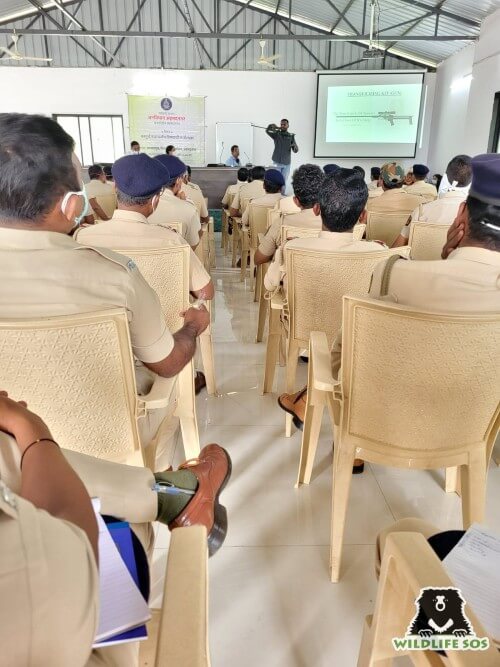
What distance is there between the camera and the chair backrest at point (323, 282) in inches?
70.8

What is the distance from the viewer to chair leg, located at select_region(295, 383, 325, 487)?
5.40ft

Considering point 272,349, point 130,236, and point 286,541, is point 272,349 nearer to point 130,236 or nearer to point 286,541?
point 130,236

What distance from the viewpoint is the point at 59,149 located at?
39.9 inches

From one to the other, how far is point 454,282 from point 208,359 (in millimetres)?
1453

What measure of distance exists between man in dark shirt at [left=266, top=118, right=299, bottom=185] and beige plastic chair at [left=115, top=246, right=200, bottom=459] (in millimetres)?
8124

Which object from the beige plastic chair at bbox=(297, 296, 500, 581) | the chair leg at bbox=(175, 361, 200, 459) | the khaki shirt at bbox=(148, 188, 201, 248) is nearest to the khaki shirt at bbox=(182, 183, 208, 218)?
the khaki shirt at bbox=(148, 188, 201, 248)

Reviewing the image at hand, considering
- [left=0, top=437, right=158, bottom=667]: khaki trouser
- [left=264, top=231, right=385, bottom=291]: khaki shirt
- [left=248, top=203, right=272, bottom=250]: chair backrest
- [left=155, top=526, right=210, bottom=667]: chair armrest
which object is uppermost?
[left=264, top=231, right=385, bottom=291]: khaki shirt

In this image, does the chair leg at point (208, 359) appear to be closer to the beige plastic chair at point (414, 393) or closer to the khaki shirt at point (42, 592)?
the beige plastic chair at point (414, 393)

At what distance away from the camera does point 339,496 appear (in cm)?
133

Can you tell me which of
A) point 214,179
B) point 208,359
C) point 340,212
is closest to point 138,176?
point 340,212

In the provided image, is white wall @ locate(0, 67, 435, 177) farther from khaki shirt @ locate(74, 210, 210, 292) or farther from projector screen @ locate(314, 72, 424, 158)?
khaki shirt @ locate(74, 210, 210, 292)

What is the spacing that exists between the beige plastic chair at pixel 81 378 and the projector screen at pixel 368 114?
11.1 m

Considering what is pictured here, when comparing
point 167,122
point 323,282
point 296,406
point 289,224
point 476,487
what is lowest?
point 296,406

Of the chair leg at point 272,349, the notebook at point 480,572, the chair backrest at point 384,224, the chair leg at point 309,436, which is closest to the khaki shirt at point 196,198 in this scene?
the chair backrest at point 384,224
